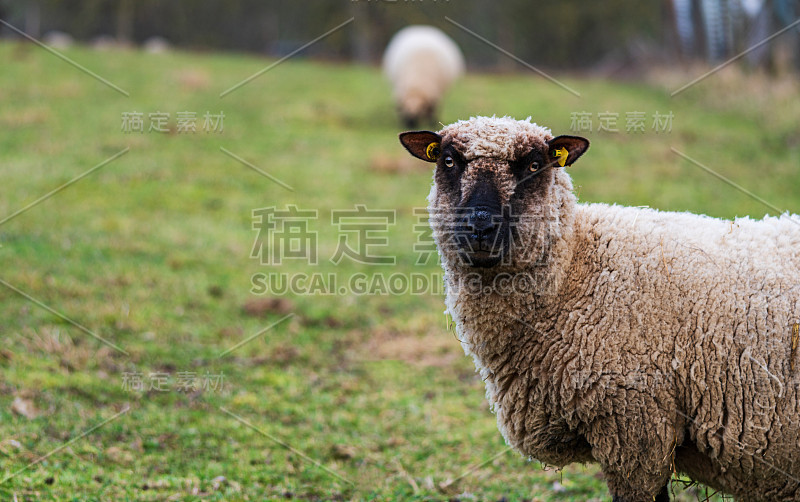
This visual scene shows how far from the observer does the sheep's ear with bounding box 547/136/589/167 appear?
3976 mm

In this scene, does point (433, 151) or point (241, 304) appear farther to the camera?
point (241, 304)

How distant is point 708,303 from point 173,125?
14.2 m

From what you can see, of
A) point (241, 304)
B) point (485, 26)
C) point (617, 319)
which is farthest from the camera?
point (485, 26)

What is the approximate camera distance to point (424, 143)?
428cm

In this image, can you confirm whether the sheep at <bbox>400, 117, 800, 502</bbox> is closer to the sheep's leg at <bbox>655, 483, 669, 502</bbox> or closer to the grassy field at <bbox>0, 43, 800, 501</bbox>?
the sheep's leg at <bbox>655, 483, 669, 502</bbox>

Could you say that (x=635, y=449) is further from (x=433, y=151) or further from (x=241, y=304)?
(x=241, y=304)

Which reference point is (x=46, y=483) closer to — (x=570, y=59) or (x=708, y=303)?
(x=708, y=303)

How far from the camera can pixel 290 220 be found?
11.7 metres

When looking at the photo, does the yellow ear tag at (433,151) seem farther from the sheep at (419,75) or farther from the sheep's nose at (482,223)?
the sheep at (419,75)

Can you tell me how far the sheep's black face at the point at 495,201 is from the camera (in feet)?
12.4

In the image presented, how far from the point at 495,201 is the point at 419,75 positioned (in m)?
14.7

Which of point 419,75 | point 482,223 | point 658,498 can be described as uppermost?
point 419,75

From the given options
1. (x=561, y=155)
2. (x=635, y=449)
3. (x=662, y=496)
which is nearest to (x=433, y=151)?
(x=561, y=155)

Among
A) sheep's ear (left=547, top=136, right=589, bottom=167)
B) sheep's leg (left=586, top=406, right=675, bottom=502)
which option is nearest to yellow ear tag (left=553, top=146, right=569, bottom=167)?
sheep's ear (left=547, top=136, right=589, bottom=167)
